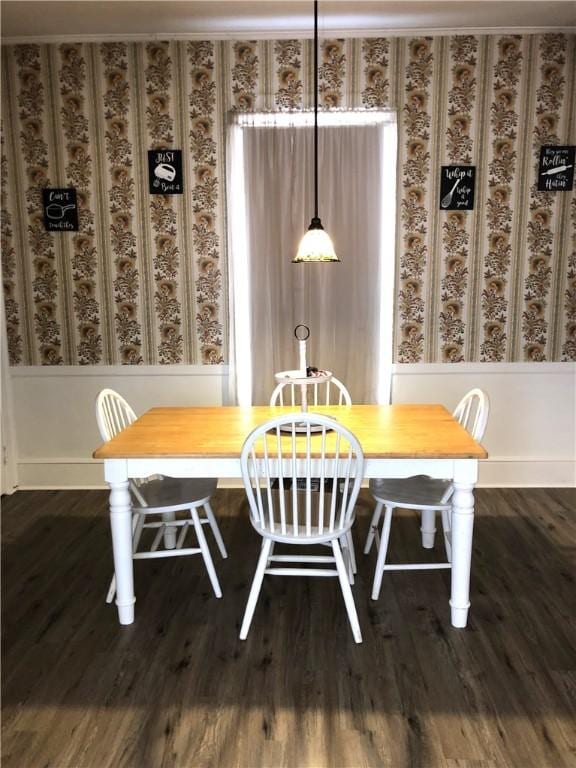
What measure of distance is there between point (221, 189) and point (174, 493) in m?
1.98

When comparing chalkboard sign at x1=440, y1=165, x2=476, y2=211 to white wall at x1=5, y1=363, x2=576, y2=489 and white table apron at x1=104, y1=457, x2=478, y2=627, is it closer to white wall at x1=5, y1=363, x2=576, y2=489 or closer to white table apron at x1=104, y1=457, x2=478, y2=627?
white wall at x1=5, y1=363, x2=576, y2=489

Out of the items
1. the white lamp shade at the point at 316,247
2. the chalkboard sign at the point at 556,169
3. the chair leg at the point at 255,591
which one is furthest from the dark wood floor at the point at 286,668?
the chalkboard sign at the point at 556,169

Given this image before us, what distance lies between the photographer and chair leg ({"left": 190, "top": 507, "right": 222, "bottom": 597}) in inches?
96.8

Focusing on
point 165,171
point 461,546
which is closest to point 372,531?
point 461,546

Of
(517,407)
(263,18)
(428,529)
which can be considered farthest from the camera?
(517,407)

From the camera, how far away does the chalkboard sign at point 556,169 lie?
3.61 meters

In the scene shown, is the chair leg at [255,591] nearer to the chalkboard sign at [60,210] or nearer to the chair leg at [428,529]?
the chair leg at [428,529]

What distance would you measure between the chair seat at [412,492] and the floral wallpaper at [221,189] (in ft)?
4.39

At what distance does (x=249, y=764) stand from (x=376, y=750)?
0.36 m

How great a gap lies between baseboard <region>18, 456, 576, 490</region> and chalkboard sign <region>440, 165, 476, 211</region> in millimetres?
1607

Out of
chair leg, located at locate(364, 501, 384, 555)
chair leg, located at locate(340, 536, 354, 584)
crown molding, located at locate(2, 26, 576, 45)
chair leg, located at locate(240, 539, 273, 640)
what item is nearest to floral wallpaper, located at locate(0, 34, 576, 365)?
crown molding, located at locate(2, 26, 576, 45)

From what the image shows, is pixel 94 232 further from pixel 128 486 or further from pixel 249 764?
pixel 249 764

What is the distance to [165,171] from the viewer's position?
3680mm

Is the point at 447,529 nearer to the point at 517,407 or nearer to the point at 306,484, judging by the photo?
the point at 306,484
